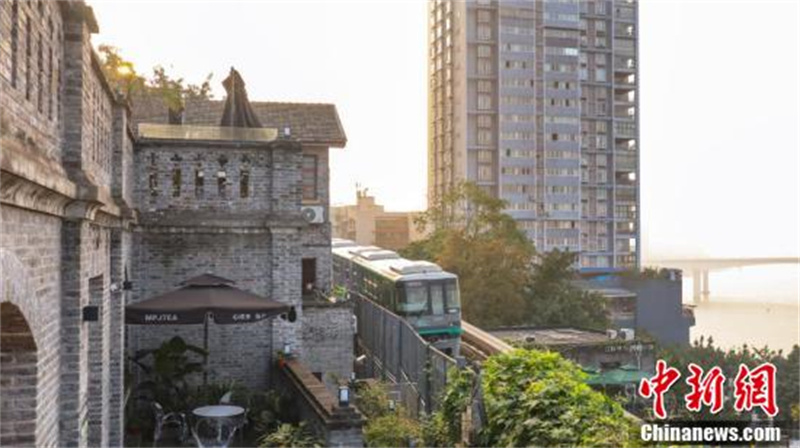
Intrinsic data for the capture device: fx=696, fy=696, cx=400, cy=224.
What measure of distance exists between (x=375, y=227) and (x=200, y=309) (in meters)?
57.9

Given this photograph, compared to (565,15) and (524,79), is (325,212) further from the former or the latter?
(565,15)

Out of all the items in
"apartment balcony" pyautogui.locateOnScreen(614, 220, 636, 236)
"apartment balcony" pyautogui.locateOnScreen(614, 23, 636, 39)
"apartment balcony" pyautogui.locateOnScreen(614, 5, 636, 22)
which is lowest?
"apartment balcony" pyautogui.locateOnScreen(614, 220, 636, 236)

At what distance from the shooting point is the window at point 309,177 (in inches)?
639

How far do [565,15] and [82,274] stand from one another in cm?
6136

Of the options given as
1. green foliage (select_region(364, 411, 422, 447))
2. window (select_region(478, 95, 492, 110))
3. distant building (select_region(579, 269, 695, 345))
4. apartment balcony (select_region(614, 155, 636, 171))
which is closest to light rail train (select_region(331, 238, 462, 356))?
green foliage (select_region(364, 411, 422, 447))

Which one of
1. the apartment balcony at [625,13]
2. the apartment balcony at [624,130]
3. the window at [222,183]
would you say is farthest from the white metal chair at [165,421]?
the apartment balcony at [625,13]

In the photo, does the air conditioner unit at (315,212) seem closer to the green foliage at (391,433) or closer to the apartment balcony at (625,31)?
the green foliage at (391,433)

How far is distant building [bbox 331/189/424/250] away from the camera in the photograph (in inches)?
2643

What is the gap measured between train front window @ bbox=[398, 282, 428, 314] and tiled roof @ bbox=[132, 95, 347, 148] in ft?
16.0

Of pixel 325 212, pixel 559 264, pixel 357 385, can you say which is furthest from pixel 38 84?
pixel 559 264

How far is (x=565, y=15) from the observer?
61562mm

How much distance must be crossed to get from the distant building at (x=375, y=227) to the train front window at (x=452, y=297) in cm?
4647

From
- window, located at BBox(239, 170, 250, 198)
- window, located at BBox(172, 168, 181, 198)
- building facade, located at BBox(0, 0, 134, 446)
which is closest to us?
building facade, located at BBox(0, 0, 134, 446)

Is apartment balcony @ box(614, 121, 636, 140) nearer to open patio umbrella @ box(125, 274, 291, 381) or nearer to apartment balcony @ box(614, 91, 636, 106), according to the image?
apartment balcony @ box(614, 91, 636, 106)
